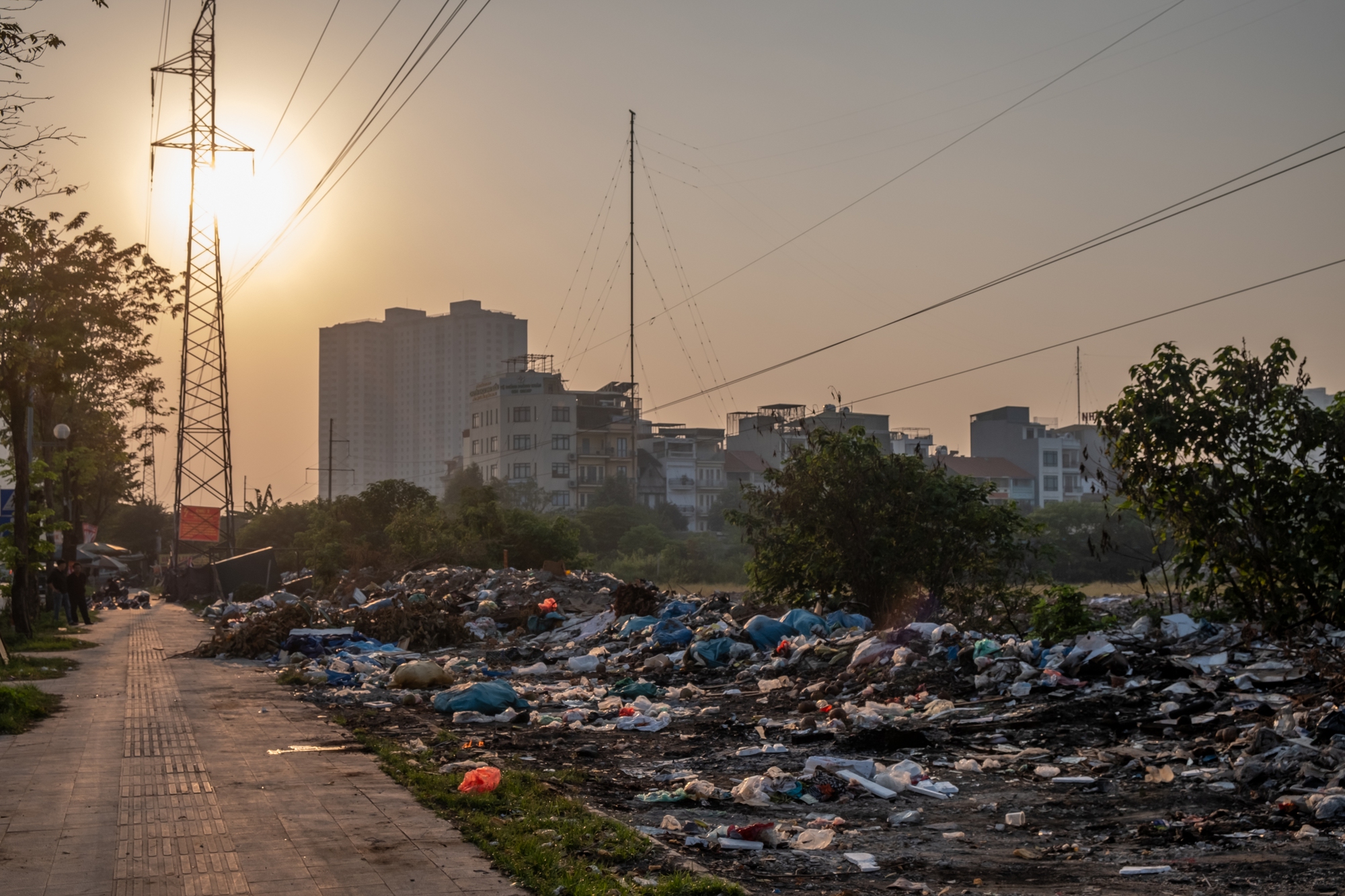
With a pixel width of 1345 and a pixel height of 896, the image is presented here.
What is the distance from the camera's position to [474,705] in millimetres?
12383

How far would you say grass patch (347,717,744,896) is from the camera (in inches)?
213

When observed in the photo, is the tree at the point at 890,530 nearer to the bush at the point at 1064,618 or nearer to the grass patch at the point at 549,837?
the bush at the point at 1064,618

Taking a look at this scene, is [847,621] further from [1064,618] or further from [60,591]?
[60,591]

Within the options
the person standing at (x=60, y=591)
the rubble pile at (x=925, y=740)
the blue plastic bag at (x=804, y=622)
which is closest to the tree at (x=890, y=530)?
the rubble pile at (x=925, y=740)

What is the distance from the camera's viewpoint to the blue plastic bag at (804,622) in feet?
54.4

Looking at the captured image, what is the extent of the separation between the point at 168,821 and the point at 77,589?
83.8 ft

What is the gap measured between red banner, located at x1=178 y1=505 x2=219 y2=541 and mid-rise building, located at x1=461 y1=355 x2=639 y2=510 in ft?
180

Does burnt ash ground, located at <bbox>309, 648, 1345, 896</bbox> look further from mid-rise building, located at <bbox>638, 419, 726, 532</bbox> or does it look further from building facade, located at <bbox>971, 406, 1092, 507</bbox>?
building facade, located at <bbox>971, 406, 1092, 507</bbox>

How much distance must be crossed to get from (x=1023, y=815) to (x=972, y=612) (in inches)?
442

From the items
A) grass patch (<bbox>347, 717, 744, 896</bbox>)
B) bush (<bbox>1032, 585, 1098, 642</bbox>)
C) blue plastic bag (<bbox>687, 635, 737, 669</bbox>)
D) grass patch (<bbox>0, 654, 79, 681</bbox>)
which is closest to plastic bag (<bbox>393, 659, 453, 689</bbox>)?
blue plastic bag (<bbox>687, 635, 737, 669</bbox>)

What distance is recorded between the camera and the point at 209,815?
7094 millimetres

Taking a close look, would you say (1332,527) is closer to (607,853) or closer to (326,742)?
(607,853)

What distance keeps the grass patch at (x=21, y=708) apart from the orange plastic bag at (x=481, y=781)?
18.2 ft

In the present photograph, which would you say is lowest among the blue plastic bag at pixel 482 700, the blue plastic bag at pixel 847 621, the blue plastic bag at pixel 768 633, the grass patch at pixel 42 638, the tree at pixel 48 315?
the grass patch at pixel 42 638
